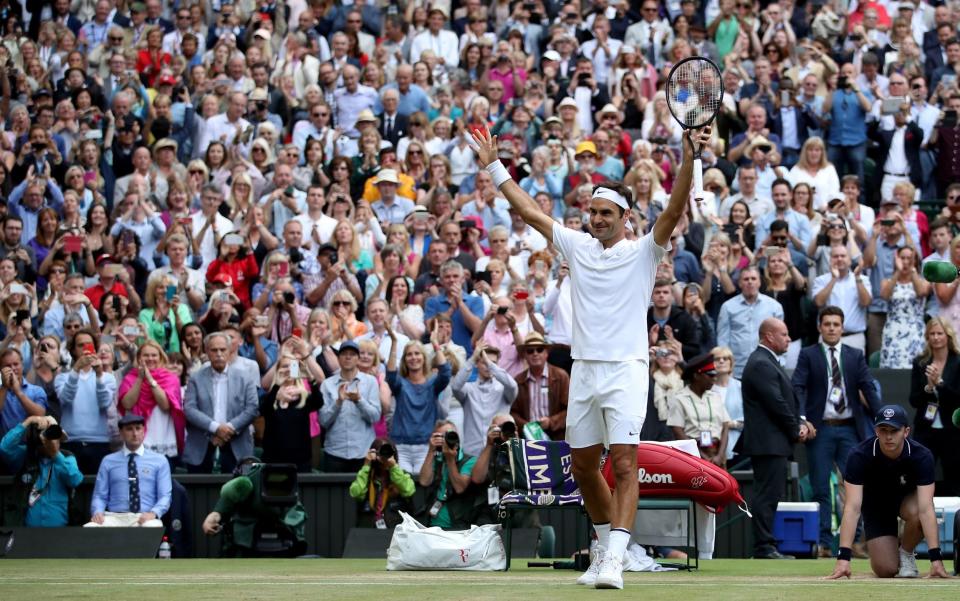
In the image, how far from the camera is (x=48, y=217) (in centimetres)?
1938

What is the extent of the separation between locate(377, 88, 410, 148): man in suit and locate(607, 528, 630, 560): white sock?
44.5 ft

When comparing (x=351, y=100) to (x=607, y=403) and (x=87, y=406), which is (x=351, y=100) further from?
(x=607, y=403)

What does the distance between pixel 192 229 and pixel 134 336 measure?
9.18ft

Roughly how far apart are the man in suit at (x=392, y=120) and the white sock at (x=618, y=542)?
44.5 ft

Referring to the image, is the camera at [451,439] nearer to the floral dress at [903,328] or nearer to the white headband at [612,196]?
the floral dress at [903,328]

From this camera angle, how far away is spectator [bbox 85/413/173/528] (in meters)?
14.9

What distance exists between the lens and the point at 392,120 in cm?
2195

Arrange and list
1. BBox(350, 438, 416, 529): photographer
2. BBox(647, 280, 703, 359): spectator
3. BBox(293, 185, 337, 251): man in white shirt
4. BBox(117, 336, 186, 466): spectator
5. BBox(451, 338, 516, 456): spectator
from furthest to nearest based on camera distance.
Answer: BBox(293, 185, 337, 251): man in white shirt → BBox(647, 280, 703, 359): spectator → BBox(117, 336, 186, 466): spectator → BBox(451, 338, 516, 456): spectator → BBox(350, 438, 416, 529): photographer

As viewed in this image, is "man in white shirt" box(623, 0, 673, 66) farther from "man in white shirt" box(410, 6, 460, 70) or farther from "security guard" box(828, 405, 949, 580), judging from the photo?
"security guard" box(828, 405, 949, 580)

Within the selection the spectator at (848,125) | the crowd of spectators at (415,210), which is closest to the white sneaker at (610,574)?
the crowd of spectators at (415,210)

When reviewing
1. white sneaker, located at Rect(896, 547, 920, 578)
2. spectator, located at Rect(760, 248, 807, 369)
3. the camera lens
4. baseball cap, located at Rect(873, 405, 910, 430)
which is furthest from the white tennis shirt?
spectator, located at Rect(760, 248, 807, 369)

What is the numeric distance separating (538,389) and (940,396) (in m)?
3.79

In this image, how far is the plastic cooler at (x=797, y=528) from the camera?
14.2 m

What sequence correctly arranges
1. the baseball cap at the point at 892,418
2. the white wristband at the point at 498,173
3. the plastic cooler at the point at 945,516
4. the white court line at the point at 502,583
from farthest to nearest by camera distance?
the plastic cooler at the point at 945,516
the baseball cap at the point at 892,418
the white wristband at the point at 498,173
the white court line at the point at 502,583
